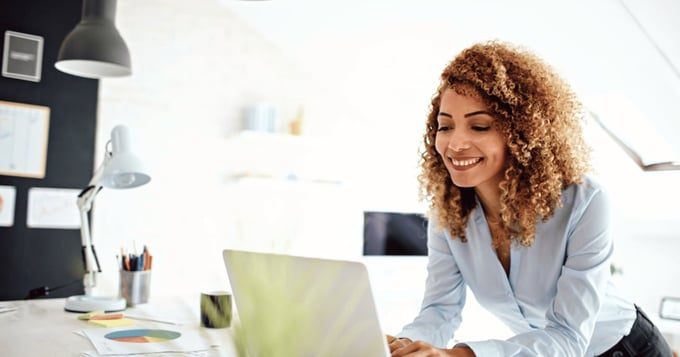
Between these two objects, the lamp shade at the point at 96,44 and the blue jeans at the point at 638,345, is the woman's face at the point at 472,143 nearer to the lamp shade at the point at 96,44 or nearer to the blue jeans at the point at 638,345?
the blue jeans at the point at 638,345

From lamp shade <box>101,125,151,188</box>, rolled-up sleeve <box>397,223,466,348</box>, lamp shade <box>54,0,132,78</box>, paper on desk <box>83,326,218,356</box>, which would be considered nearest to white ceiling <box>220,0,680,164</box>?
lamp shade <box>54,0,132,78</box>

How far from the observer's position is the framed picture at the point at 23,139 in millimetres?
3498

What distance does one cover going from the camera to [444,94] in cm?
153

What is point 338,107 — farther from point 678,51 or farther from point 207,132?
point 678,51

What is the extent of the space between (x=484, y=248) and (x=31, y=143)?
3003mm

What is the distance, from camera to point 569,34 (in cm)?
322

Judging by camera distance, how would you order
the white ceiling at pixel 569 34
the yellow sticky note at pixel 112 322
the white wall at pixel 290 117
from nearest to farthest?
the yellow sticky note at pixel 112 322
the white ceiling at pixel 569 34
the white wall at pixel 290 117

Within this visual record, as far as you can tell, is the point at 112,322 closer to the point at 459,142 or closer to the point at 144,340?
the point at 144,340

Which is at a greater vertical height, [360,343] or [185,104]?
[185,104]

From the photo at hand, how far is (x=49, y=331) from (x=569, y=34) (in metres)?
2.84

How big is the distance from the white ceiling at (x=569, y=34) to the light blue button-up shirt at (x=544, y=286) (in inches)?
71.3

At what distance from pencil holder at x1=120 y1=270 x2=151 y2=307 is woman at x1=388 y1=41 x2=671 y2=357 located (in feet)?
3.16

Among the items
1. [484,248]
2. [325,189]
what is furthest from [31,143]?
[484,248]

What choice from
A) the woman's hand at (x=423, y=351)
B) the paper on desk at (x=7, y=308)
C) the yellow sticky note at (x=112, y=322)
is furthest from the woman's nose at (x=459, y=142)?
the paper on desk at (x=7, y=308)
